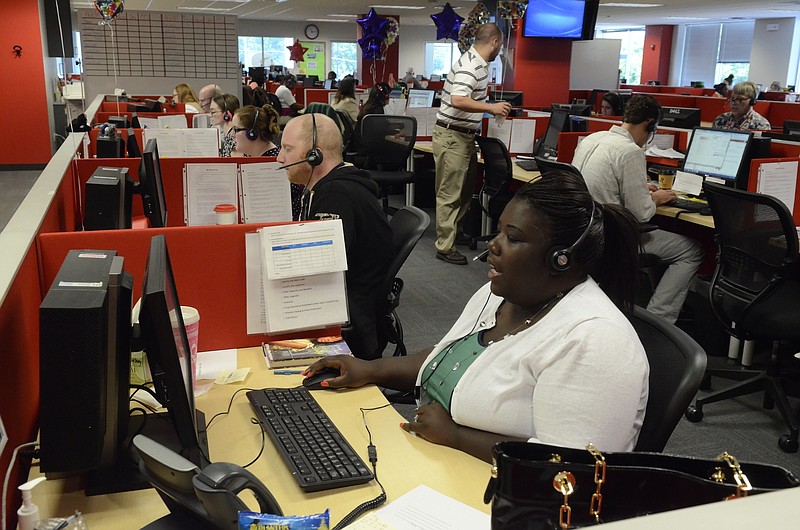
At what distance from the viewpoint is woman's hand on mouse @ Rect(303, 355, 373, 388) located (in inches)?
70.1

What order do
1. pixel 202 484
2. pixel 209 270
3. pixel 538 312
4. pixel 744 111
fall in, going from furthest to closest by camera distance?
pixel 744 111, pixel 209 270, pixel 538 312, pixel 202 484

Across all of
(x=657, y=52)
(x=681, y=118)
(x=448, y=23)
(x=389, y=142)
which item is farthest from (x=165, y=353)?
(x=657, y=52)

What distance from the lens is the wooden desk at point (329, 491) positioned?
128cm

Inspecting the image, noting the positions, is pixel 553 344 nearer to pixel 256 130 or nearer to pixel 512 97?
pixel 256 130

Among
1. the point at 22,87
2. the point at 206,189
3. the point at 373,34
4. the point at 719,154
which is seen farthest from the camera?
the point at 373,34

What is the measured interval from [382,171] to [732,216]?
413cm

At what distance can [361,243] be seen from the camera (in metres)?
2.61

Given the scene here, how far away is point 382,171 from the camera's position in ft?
22.6

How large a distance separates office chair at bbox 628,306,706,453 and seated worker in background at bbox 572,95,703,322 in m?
2.34

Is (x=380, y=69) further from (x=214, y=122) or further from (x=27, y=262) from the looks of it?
(x=27, y=262)

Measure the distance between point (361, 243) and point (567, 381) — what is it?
140cm

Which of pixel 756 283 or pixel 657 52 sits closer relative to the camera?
pixel 756 283

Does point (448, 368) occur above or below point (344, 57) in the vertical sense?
below

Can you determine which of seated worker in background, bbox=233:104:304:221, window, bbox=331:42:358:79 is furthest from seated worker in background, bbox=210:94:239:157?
window, bbox=331:42:358:79
